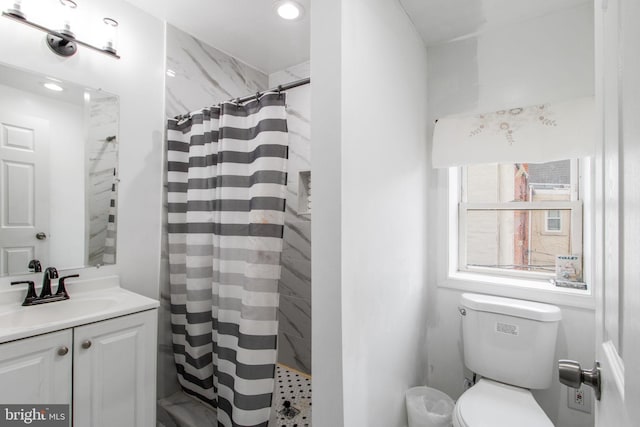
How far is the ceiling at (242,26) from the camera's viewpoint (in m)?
1.79

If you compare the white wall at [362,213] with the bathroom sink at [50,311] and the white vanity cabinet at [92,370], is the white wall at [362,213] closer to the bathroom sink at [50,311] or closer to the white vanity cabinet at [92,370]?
the white vanity cabinet at [92,370]

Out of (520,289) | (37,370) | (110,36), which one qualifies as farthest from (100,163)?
(520,289)

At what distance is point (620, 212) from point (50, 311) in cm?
199

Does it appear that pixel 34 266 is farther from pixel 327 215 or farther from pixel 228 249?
pixel 327 215

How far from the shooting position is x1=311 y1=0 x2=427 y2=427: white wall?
104 centimetres

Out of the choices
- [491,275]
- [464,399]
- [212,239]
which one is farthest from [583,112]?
[212,239]

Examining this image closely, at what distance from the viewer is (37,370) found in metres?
1.09

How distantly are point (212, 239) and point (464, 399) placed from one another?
1587 mm

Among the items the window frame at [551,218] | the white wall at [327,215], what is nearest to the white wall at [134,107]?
the white wall at [327,215]

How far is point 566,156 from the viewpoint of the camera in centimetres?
153

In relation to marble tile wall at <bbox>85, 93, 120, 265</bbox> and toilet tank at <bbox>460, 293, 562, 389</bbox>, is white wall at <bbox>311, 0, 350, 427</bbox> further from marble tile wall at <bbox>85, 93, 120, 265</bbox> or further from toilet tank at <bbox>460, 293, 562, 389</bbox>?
marble tile wall at <bbox>85, 93, 120, 265</bbox>

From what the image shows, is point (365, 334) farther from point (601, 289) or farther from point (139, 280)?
point (139, 280)

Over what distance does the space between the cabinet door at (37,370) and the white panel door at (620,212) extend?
5.33 feet

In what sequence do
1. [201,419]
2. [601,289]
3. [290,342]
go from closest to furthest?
[601,289]
[201,419]
[290,342]
